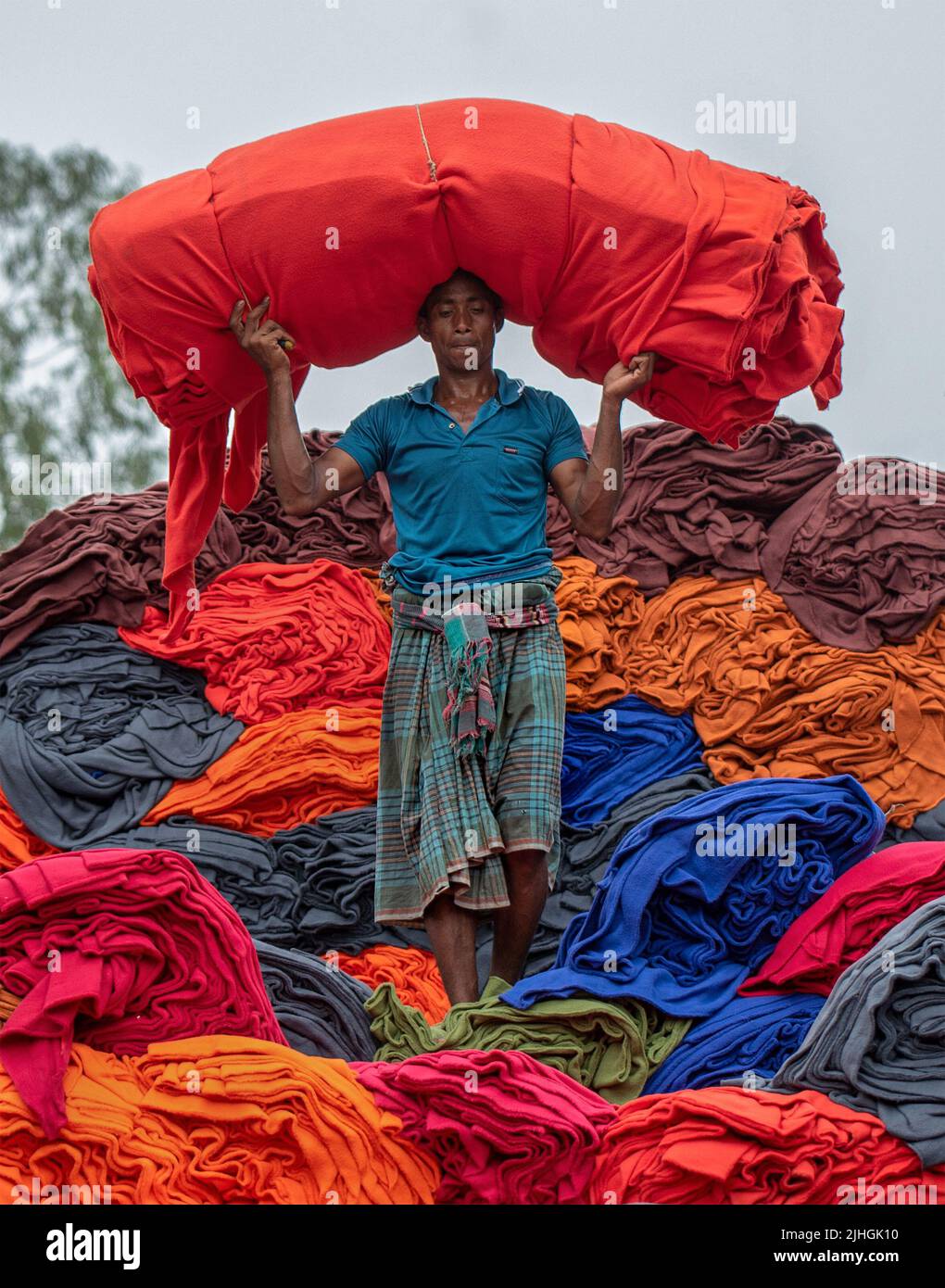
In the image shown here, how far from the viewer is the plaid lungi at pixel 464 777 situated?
11.8 ft

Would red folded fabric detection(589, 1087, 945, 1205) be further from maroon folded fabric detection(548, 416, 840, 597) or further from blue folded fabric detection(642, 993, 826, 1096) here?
maroon folded fabric detection(548, 416, 840, 597)

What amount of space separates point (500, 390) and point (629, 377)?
33 cm

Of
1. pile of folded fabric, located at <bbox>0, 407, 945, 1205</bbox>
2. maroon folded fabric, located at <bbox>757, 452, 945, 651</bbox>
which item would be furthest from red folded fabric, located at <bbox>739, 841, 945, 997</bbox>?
maroon folded fabric, located at <bbox>757, 452, 945, 651</bbox>

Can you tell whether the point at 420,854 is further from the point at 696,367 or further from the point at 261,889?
the point at 696,367

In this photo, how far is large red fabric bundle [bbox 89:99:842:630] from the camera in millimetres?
3545

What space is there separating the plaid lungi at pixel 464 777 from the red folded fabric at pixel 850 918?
0.54 meters

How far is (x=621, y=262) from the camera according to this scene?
11.8 ft

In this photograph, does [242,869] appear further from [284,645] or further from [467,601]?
[467,601]

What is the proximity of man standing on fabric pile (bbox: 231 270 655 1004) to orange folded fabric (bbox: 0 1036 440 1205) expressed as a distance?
669 millimetres

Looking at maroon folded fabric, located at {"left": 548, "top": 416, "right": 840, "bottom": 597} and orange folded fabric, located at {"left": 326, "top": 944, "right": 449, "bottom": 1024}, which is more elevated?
maroon folded fabric, located at {"left": 548, "top": 416, "right": 840, "bottom": 597}

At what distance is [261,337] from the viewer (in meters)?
3.60

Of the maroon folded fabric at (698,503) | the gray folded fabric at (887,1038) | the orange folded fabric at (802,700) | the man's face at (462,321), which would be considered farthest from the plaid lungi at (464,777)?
the maroon folded fabric at (698,503)

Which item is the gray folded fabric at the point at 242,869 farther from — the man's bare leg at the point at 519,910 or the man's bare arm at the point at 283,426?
the man's bare arm at the point at 283,426

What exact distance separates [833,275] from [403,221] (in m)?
0.97
